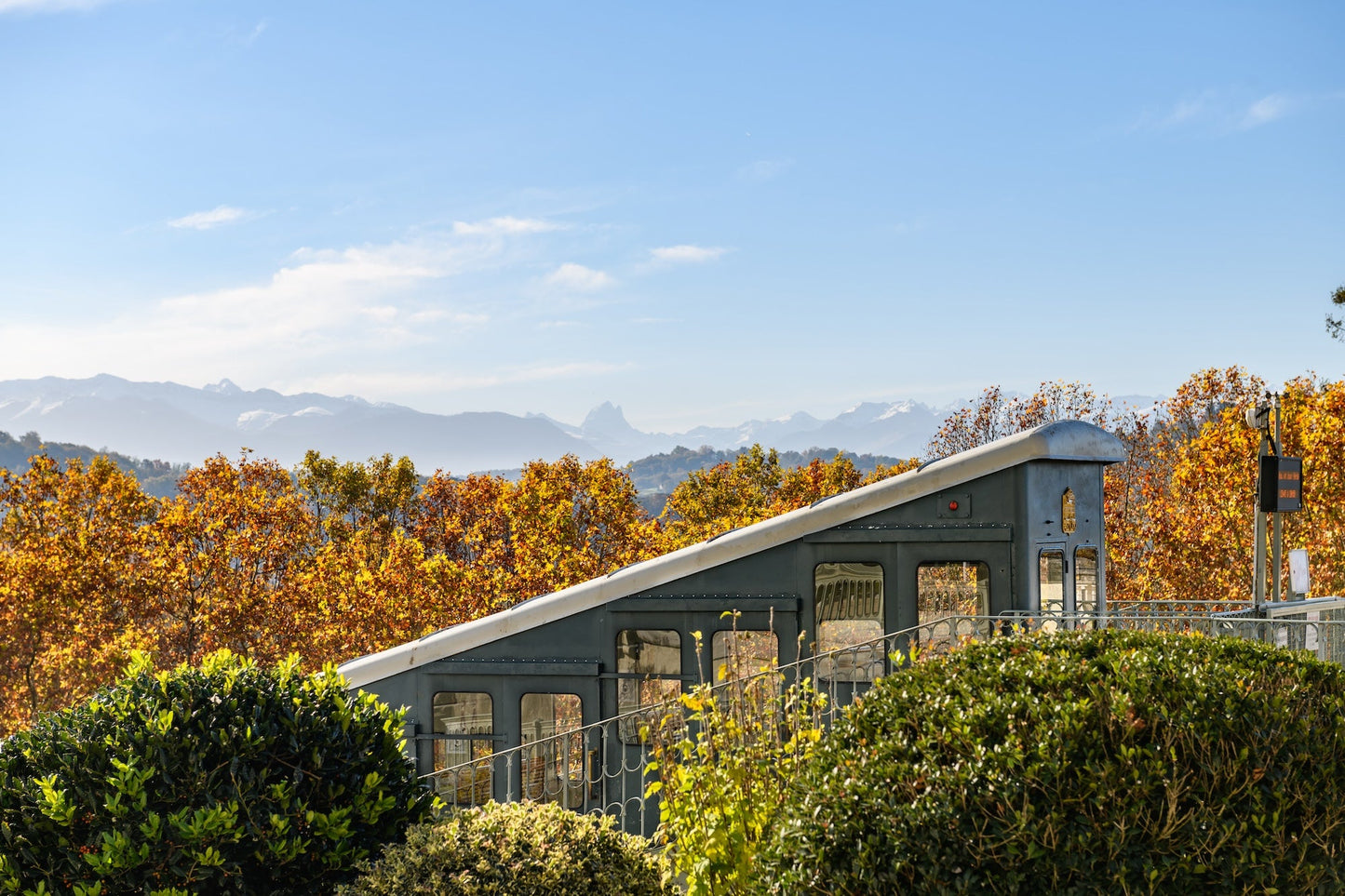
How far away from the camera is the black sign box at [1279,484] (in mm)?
13648

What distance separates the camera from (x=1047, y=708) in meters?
4.60

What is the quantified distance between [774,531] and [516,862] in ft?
20.1

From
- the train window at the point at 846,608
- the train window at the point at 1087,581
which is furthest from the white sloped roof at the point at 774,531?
the train window at the point at 1087,581

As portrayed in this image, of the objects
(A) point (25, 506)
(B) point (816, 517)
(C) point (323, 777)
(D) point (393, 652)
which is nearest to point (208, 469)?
(A) point (25, 506)

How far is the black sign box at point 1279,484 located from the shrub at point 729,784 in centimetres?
959

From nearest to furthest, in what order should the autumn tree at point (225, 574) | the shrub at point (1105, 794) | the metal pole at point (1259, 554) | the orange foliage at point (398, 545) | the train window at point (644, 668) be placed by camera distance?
the shrub at point (1105, 794) → the train window at point (644, 668) → the metal pole at point (1259, 554) → the orange foliage at point (398, 545) → the autumn tree at point (225, 574)

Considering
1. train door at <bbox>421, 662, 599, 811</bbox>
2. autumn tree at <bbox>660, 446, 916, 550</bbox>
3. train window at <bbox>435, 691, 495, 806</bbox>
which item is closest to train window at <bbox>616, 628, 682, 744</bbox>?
train door at <bbox>421, 662, 599, 811</bbox>

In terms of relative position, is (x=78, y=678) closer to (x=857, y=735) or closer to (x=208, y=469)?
(x=208, y=469)

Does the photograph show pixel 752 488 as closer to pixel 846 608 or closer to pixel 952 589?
pixel 846 608

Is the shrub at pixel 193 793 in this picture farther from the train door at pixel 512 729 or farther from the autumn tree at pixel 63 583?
the autumn tree at pixel 63 583

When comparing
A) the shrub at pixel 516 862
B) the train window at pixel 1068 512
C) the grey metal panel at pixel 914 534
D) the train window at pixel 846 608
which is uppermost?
the train window at pixel 1068 512

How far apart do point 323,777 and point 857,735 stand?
329 cm

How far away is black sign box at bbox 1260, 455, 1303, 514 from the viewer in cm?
1365

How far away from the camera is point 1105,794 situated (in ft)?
14.2
